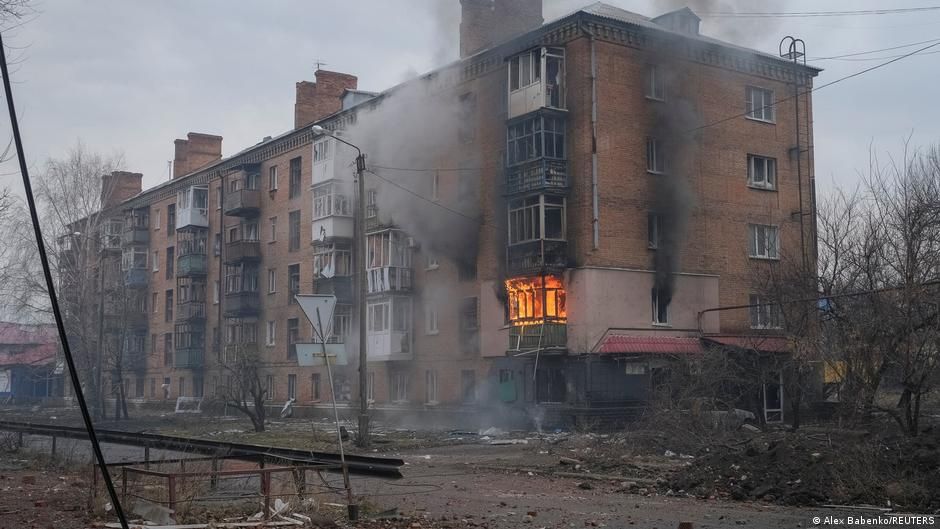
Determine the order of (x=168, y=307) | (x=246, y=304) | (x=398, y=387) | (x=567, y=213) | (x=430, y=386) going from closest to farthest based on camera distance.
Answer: (x=567, y=213), (x=430, y=386), (x=398, y=387), (x=246, y=304), (x=168, y=307)

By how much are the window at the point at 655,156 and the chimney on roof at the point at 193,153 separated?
121 feet

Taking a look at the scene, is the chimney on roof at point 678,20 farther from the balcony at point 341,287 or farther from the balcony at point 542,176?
the balcony at point 341,287

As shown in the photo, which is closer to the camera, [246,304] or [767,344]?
[767,344]

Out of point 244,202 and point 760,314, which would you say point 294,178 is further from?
point 760,314

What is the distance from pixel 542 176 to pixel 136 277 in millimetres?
38216

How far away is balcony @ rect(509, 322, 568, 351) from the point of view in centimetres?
3097

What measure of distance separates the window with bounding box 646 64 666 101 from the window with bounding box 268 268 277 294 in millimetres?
23250

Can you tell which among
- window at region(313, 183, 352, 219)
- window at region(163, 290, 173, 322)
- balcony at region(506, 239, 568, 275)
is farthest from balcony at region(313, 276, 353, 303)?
window at region(163, 290, 173, 322)

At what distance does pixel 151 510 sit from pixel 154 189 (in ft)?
178

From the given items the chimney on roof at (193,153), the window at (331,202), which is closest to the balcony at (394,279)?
the window at (331,202)

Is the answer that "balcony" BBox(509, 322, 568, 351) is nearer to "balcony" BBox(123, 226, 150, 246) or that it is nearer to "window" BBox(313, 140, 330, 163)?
"window" BBox(313, 140, 330, 163)

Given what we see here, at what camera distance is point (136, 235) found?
61375 mm

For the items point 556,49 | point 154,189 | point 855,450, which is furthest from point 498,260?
point 154,189

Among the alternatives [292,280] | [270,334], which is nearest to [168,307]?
[270,334]
